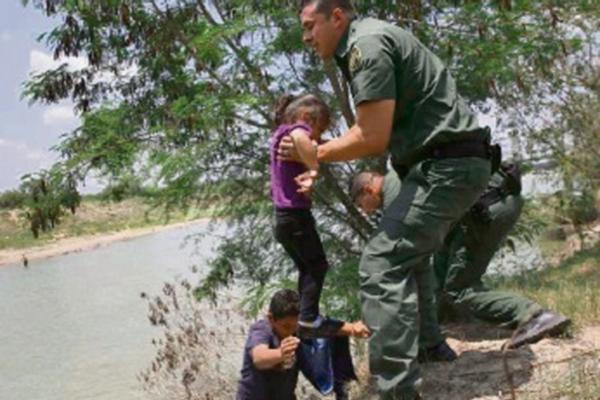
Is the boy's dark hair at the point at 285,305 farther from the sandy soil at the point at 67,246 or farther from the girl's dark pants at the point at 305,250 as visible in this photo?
the sandy soil at the point at 67,246

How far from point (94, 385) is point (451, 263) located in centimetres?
751

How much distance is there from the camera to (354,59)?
2.81 m

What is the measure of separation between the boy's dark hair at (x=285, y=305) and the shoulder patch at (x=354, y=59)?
50.3 inches

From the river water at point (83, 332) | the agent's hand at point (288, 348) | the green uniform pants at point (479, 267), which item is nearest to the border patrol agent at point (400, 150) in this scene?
the agent's hand at point (288, 348)

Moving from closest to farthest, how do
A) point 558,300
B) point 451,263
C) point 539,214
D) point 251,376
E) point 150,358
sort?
1. point 251,376
2. point 451,263
3. point 558,300
4. point 539,214
5. point 150,358

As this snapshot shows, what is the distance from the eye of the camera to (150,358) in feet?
36.1

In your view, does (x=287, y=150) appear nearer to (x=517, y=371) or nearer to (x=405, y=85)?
(x=405, y=85)

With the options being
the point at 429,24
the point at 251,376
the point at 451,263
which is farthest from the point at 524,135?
the point at 251,376

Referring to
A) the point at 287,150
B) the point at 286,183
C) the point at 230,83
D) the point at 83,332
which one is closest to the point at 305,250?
the point at 286,183

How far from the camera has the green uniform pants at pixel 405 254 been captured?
113 inches

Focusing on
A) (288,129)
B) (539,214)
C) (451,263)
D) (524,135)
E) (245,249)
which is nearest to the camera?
(288,129)

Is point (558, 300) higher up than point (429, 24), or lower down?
lower down

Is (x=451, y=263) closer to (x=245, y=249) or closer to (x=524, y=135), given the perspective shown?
(x=245, y=249)

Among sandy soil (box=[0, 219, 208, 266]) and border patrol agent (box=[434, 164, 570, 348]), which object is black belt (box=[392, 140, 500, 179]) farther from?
sandy soil (box=[0, 219, 208, 266])
